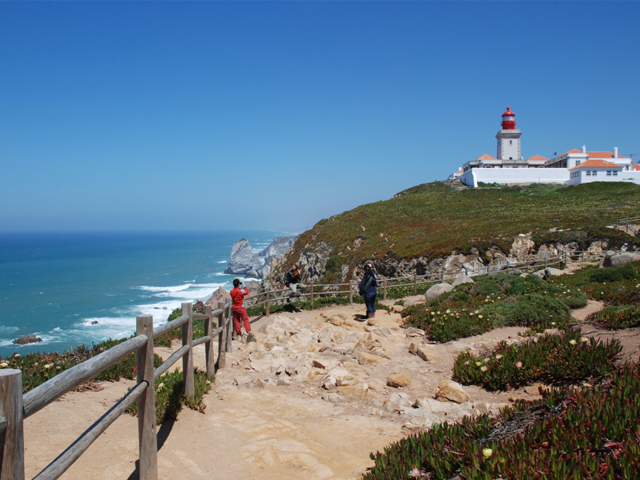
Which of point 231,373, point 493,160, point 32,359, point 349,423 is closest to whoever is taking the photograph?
point 349,423

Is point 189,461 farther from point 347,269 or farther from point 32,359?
point 347,269

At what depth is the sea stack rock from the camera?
12694 cm

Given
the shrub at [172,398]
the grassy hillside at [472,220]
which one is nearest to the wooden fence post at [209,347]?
the shrub at [172,398]

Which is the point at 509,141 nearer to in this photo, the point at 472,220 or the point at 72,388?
the point at 472,220

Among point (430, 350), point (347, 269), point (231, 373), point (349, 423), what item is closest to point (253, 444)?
point (349, 423)

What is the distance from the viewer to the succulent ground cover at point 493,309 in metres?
11.6

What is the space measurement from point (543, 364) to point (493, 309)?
600 cm

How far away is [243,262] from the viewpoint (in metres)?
132

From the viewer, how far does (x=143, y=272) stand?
373 ft

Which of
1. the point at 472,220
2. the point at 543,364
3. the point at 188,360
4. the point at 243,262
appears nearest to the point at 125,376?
the point at 188,360

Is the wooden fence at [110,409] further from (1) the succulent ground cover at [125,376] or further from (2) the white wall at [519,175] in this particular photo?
(2) the white wall at [519,175]

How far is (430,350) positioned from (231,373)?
4536mm

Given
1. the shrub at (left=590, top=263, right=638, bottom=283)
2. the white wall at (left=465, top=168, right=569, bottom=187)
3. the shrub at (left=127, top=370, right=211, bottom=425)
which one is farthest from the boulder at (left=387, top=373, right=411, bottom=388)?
the white wall at (left=465, top=168, right=569, bottom=187)

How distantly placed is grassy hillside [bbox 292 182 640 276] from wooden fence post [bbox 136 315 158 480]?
32894 mm
